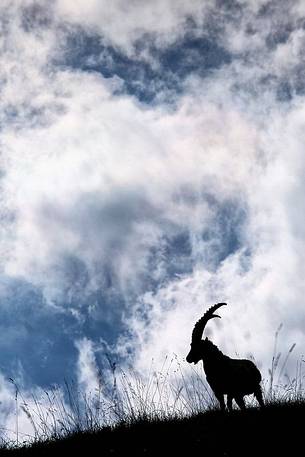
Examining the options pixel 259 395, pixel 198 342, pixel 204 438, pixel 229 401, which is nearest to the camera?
pixel 204 438

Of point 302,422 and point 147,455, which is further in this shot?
point 302,422

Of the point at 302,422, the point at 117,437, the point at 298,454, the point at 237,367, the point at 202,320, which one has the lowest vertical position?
the point at 298,454

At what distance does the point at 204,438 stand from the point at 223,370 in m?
3.09

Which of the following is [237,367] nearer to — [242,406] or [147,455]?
[242,406]

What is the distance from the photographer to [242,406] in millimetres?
10781

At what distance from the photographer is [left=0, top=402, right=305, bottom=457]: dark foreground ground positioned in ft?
26.2

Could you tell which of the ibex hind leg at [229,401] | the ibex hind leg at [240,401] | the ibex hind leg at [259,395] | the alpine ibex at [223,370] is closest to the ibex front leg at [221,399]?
the alpine ibex at [223,370]

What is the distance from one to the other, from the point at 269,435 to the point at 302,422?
91 centimetres

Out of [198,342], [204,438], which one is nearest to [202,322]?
[198,342]

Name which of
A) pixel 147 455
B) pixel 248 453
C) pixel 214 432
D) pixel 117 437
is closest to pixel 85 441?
pixel 117 437

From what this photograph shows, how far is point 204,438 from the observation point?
8.55m

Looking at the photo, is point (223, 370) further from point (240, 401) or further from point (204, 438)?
point (204, 438)

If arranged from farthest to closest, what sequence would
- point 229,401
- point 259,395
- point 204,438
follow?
point 259,395 < point 229,401 < point 204,438

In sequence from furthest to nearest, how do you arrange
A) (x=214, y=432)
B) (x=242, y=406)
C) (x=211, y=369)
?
1. (x=211, y=369)
2. (x=242, y=406)
3. (x=214, y=432)
